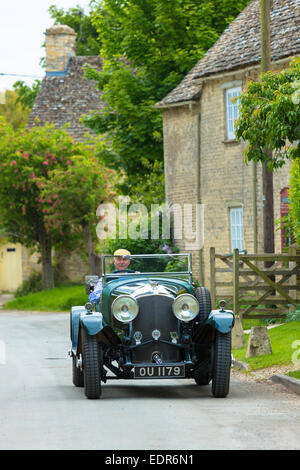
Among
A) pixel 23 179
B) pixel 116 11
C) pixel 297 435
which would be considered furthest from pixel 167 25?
pixel 297 435

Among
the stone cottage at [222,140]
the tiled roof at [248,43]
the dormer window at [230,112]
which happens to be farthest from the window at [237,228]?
the tiled roof at [248,43]

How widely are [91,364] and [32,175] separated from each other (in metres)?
27.5

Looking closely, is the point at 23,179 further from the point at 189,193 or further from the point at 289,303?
the point at 289,303

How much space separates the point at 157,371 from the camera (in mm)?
11344

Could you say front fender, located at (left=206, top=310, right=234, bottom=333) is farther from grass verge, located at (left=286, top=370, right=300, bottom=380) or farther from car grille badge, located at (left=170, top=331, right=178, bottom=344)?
grass verge, located at (left=286, top=370, right=300, bottom=380)

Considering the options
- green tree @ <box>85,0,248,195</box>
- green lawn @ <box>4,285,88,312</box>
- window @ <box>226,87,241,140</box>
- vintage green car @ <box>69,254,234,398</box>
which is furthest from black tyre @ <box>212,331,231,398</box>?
green lawn @ <box>4,285,88,312</box>

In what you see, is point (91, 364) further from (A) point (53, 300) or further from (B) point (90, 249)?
(B) point (90, 249)

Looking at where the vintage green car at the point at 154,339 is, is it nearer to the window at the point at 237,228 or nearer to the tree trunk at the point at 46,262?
the window at the point at 237,228

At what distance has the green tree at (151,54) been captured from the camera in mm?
34469

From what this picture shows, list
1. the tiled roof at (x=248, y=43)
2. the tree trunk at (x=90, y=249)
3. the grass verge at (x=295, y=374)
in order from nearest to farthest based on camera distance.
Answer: the grass verge at (x=295, y=374)
the tiled roof at (x=248, y=43)
the tree trunk at (x=90, y=249)

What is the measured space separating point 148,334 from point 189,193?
20329 millimetres

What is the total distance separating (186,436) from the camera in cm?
859

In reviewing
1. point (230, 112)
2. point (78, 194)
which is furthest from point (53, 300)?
point (230, 112)

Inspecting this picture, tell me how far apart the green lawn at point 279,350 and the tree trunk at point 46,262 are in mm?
22181
